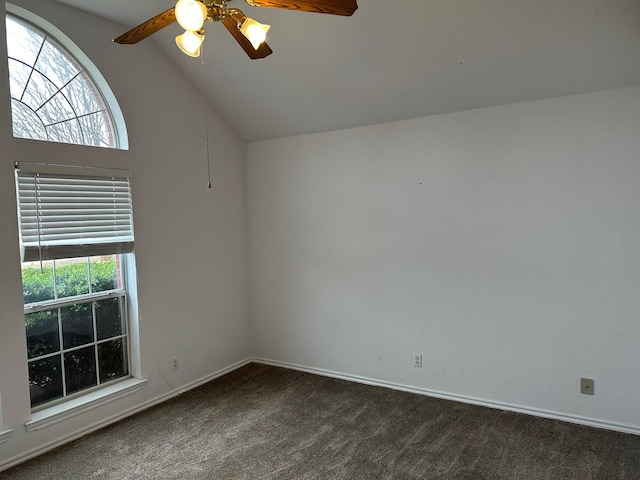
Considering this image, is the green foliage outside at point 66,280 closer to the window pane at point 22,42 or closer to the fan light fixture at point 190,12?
the window pane at point 22,42

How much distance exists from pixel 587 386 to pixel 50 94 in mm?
4202

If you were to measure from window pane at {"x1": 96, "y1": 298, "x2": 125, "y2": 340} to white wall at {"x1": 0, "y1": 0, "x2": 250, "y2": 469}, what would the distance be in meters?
0.18

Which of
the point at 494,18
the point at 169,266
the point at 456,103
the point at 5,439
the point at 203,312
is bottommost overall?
the point at 5,439

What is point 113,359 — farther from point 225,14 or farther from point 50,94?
point 225,14

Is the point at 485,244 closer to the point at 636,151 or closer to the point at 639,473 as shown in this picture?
the point at 636,151

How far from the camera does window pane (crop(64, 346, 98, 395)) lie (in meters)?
3.14

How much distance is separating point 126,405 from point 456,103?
3.40 meters

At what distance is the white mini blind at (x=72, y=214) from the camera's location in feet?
9.15

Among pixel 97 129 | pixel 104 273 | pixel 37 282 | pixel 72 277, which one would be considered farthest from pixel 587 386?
pixel 97 129

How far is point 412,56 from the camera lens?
298cm

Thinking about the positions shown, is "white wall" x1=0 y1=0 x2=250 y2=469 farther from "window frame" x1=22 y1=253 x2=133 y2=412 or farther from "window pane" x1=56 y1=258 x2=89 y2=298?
"window pane" x1=56 y1=258 x2=89 y2=298

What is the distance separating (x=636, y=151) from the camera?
109 inches

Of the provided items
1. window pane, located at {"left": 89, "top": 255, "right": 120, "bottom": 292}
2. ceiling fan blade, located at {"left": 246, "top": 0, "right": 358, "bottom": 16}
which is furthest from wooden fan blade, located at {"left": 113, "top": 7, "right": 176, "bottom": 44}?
window pane, located at {"left": 89, "top": 255, "right": 120, "bottom": 292}

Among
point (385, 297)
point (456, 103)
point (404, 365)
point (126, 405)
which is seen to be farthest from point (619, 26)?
point (126, 405)
